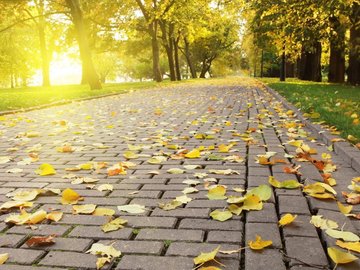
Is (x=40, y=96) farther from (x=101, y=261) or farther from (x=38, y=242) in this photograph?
(x=101, y=261)

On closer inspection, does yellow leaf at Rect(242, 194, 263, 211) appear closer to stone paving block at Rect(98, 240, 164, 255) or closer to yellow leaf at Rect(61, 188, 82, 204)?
stone paving block at Rect(98, 240, 164, 255)

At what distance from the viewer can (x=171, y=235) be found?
105 inches

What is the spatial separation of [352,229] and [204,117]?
21.0 ft

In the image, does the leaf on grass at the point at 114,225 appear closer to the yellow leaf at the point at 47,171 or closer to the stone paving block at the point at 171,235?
the stone paving block at the point at 171,235

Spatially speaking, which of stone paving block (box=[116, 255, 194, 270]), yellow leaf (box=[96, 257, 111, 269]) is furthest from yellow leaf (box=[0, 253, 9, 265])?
stone paving block (box=[116, 255, 194, 270])

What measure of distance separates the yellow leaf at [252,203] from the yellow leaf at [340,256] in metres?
0.83

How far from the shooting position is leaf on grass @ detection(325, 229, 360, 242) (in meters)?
2.47

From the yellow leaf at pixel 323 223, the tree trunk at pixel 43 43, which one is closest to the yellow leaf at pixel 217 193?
the yellow leaf at pixel 323 223

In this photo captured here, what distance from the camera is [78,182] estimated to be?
12.9 feet

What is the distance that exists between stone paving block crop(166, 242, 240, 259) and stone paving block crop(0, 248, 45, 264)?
803 mm

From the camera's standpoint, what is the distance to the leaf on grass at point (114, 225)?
109 inches

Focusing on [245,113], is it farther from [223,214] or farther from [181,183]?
[223,214]

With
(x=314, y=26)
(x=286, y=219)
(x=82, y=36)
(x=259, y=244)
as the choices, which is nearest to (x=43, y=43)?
(x=82, y=36)

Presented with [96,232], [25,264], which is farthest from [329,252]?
[25,264]
